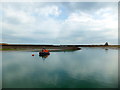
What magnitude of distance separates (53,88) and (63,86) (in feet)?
4.68

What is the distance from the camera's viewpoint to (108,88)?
10945 millimetres

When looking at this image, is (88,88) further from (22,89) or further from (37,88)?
(22,89)

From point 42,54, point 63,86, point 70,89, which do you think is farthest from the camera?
point 42,54

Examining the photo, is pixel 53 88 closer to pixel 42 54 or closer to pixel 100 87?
pixel 100 87

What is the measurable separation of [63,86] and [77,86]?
75.3 inches

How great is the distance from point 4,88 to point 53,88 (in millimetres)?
6686

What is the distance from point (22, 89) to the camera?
10469 mm

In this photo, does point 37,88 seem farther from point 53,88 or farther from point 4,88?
point 4,88

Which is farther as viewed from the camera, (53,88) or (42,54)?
(42,54)

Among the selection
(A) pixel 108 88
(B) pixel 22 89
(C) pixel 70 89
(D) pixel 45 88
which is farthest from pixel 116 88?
(B) pixel 22 89

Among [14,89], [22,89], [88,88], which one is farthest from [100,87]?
[14,89]

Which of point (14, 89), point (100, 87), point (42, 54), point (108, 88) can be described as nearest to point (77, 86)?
point (100, 87)

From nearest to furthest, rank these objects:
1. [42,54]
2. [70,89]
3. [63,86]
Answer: [70,89] → [63,86] → [42,54]

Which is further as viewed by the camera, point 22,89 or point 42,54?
point 42,54
